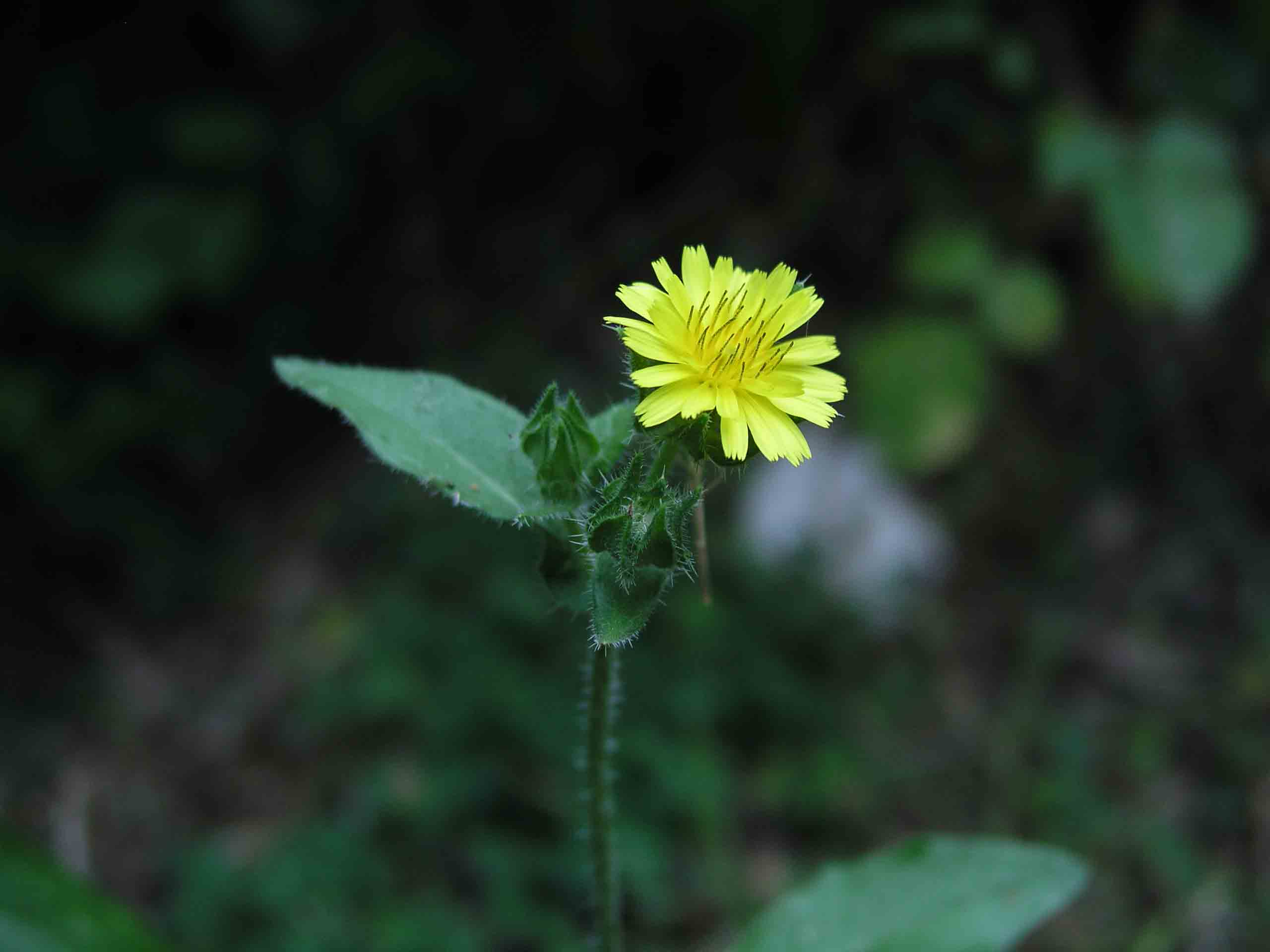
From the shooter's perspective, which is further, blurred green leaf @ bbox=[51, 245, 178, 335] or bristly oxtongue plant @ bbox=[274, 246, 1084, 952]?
blurred green leaf @ bbox=[51, 245, 178, 335]

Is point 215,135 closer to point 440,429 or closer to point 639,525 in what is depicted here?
point 440,429

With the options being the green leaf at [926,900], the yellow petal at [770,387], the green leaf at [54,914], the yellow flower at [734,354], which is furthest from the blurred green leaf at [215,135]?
the green leaf at [926,900]

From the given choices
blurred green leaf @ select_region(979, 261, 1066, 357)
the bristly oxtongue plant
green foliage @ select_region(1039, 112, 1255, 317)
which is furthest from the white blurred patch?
the bristly oxtongue plant

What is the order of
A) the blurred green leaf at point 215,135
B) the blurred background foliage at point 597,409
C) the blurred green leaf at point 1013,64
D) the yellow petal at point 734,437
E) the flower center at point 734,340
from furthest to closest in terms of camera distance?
the blurred green leaf at point 1013,64
the blurred green leaf at point 215,135
the blurred background foliage at point 597,409
the flower center at point 734,340
the yellow petal at point 734,437

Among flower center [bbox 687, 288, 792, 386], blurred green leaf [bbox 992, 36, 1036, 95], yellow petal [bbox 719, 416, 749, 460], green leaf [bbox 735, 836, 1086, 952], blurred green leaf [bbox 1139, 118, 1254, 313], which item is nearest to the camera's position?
yellow petal [bbox 719, 416, 749, 460]

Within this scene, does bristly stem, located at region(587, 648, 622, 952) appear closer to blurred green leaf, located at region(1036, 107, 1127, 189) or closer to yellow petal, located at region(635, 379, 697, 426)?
yellow petal, located at region(635, 379, 697, 426)

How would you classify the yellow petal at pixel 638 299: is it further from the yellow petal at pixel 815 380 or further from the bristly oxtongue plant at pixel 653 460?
the yellow petal at pixel 815 380
